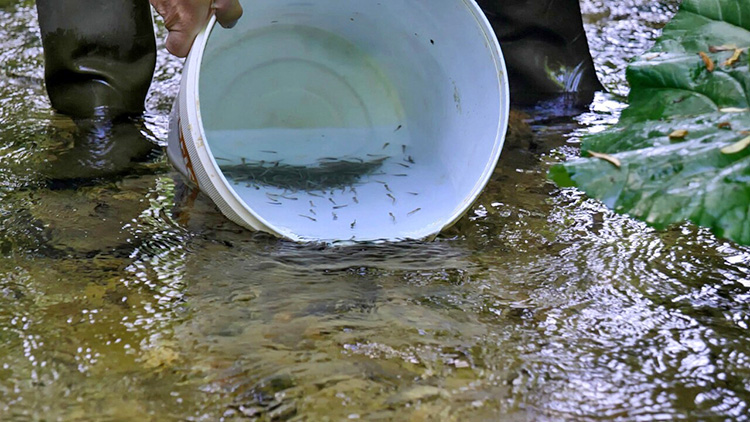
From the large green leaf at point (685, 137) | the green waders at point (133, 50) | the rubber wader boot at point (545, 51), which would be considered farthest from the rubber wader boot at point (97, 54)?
the large green leaf at point (685, 137)

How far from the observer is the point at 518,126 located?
8.57 feet

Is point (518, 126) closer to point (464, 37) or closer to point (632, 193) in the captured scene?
point (464, 37)

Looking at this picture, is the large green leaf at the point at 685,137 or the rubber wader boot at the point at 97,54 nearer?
the large green leaf at the point at 685,137

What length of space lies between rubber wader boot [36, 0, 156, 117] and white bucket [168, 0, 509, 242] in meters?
0.34

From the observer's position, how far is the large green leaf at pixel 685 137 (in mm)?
1403

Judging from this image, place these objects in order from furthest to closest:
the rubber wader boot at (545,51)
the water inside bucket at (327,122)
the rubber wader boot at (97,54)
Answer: the rubber wader boot at (545,51) < the rubber wader boot at (97,54) < the water inside bucket at (327,122)

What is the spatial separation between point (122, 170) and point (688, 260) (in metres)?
1.51

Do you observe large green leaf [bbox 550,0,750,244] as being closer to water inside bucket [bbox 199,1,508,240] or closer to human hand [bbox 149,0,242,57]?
water inside bucket [bbox 199,1,508,240]

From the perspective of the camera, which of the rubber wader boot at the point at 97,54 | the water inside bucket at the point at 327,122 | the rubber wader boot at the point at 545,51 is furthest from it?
the rubber wader boot at the point at 545,51

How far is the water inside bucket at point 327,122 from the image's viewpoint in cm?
211

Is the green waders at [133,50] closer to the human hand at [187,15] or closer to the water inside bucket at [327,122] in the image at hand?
the water inside bucket at [327,122]

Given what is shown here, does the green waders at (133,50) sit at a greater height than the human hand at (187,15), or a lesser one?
lesser

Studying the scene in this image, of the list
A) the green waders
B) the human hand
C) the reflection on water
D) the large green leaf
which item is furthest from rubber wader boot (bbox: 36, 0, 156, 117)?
the large green leaf

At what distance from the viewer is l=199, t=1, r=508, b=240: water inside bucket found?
6.91 ft
